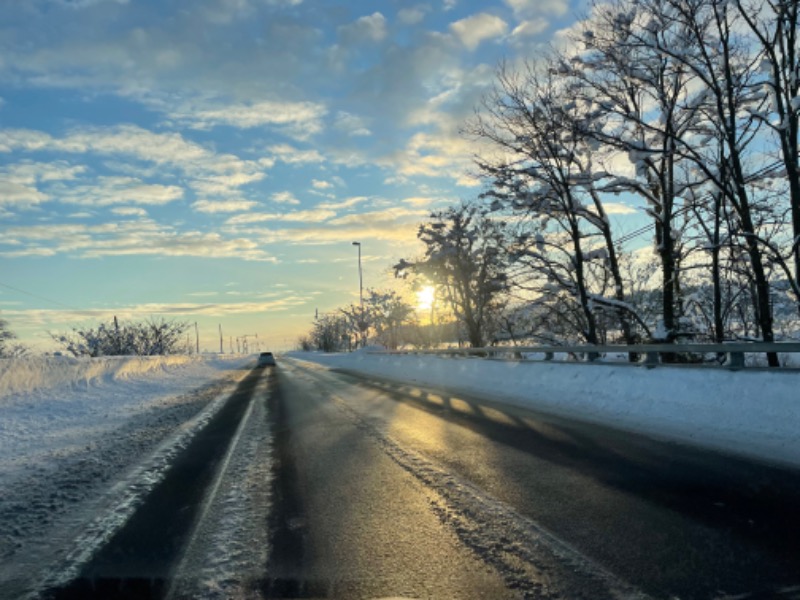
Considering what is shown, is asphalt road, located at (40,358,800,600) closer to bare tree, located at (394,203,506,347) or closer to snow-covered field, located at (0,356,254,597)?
snow-covered field, located at (0,356,254,597)

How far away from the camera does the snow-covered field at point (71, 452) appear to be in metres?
4.94

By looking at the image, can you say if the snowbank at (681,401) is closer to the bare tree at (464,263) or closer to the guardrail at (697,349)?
the guardrail at (697,349)

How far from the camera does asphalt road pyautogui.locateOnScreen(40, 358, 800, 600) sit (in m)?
3.64

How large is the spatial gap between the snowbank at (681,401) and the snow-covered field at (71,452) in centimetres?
686

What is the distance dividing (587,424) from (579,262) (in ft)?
42.9

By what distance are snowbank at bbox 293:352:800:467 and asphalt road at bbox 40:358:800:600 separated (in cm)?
92

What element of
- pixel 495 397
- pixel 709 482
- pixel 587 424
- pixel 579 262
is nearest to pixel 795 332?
pixel 579 262

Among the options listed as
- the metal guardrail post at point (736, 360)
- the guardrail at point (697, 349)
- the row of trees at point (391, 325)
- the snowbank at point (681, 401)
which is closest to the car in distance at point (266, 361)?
the row of trees at point (391, 325)

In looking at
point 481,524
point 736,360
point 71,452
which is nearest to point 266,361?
point 71,452

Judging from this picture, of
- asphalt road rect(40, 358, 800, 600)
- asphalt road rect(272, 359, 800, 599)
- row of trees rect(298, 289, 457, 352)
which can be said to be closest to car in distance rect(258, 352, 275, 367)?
row of trees rect(298, 289, 457, 352)

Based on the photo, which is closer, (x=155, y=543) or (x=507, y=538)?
(x=507, y=538)

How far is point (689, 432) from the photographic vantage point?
823 centimetres

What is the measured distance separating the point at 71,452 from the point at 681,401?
9870 millimetres

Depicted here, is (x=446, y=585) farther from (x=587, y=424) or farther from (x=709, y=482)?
(x=587, y=424)
